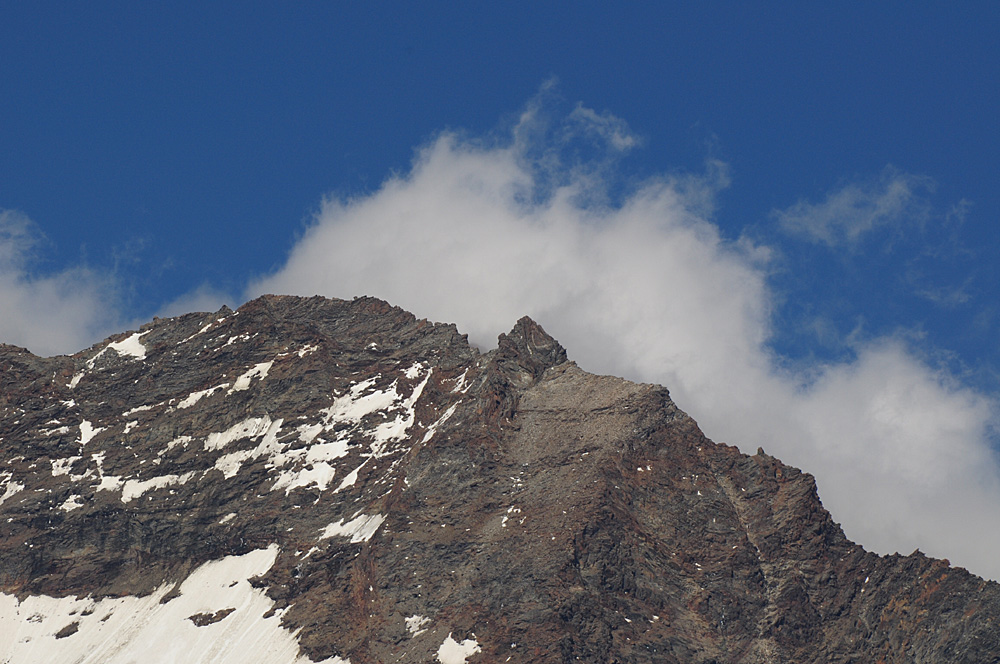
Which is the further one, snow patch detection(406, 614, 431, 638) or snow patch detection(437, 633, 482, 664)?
snow patch detection(406, 614, 431, 638)

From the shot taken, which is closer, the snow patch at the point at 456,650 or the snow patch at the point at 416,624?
the snow patch at the point at 456,650

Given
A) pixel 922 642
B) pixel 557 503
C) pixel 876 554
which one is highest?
pixel 557 503

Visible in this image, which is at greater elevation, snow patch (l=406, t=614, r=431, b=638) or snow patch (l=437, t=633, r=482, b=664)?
snow patch (l=406, t=614, r=431, b=638)

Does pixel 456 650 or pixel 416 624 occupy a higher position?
pixel 416 624

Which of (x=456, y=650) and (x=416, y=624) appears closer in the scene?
(x=456, y=650)

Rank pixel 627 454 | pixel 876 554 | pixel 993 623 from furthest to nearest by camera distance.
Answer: pixel 627 454
pixel 876 554
pixel 993 623

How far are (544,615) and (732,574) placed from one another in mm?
23784

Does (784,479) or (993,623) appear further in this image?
(784,479)

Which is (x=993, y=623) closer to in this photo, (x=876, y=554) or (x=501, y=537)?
(x=876, y=554)

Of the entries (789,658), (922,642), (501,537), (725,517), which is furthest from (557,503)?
(922,642)

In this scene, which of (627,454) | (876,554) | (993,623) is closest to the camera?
(993,623)

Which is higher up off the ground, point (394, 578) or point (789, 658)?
point (394, 578)

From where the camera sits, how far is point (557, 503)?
19312cm

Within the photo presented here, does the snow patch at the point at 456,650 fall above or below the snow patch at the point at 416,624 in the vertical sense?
below
